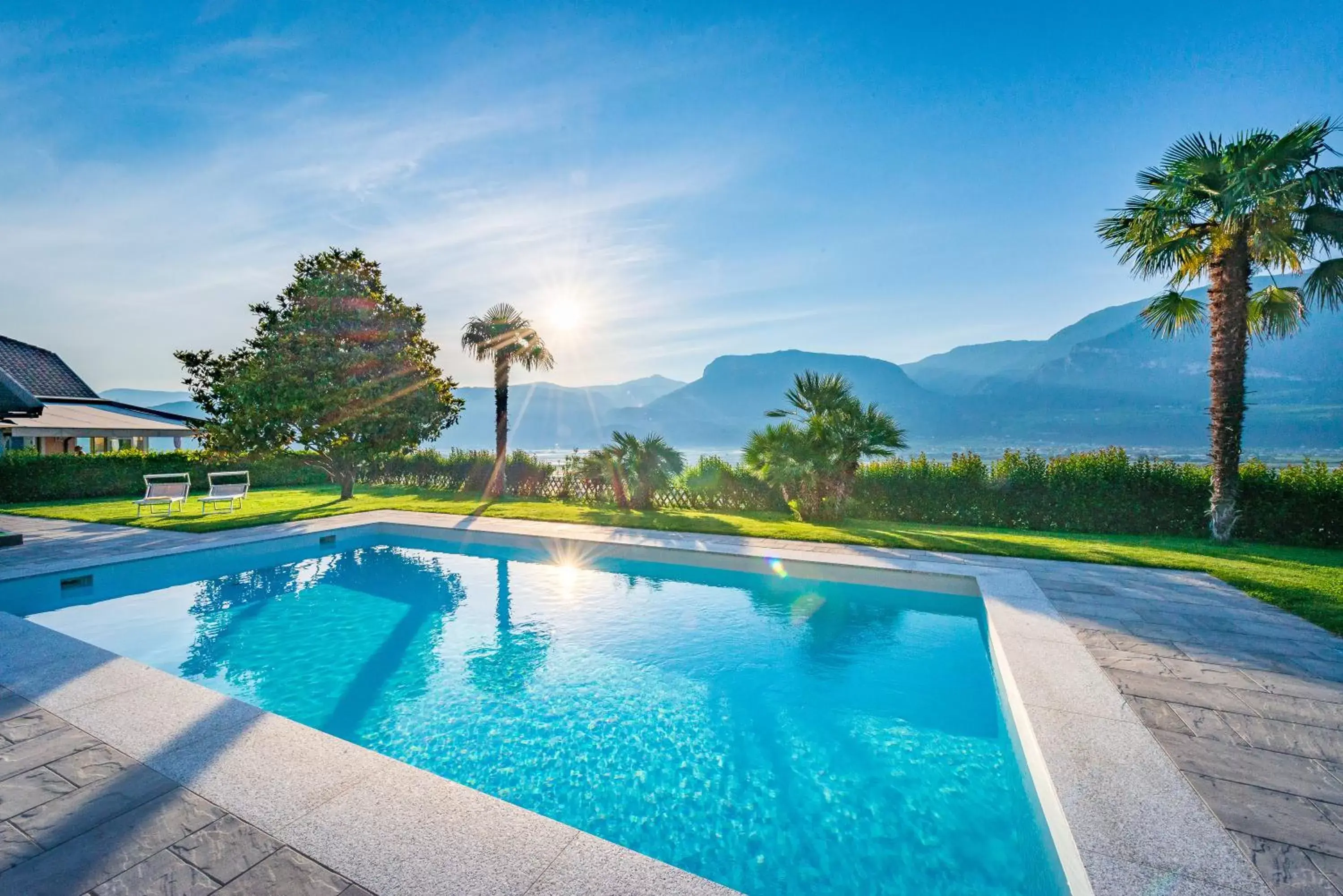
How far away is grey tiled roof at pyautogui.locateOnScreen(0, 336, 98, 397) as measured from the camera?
24.0 metres

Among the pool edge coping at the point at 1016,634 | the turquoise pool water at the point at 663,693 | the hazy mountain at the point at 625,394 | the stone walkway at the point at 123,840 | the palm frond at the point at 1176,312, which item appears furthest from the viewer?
the hazy mountain at the point at 625,394

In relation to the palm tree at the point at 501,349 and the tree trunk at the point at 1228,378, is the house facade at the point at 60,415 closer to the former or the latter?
the palm tree at the point at 501,349

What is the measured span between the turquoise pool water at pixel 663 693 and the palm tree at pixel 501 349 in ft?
32.2

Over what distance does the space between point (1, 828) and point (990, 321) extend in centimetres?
2311

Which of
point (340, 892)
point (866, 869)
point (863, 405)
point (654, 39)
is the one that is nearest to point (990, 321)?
point (863, 405)

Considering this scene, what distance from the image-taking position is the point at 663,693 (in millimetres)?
5098

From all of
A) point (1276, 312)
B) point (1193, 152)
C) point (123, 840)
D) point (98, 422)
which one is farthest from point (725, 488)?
point (98, 422)

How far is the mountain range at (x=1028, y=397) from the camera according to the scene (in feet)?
162

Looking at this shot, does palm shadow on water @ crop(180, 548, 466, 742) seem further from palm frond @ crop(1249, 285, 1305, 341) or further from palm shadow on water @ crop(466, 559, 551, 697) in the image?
palm frond @ crop(1249, 285, 1305, 341)

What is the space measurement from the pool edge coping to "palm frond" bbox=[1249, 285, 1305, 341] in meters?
8.34

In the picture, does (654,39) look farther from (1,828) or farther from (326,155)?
(1,828)

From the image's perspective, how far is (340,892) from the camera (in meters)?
2.06

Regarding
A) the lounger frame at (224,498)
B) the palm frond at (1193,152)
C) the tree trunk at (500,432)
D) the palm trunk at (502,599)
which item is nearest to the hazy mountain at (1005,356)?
the palm frond at (1193,152)

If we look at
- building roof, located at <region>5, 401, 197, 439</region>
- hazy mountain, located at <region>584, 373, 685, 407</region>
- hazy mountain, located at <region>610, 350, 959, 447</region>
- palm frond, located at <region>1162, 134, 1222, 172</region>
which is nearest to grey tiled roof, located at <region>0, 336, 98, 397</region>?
building roof, located at <region>5, 401, 197, 439</region>
